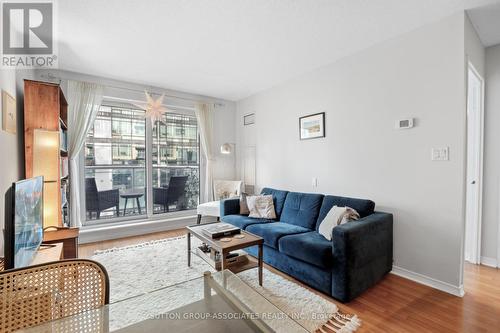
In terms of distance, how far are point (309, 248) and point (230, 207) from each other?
1695 millimetres

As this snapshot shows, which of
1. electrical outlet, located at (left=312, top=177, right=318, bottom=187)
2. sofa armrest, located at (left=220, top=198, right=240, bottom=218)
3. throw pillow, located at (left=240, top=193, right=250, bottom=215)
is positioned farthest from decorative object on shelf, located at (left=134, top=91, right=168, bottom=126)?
electrical outlet, located at (left=312, top=177, right=318, bottom=187)

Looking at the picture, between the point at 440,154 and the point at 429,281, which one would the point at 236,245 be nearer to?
the point at 429,281

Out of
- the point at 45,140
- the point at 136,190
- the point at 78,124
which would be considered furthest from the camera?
the point at 136,190

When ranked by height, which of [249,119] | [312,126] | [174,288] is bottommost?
[174,288]

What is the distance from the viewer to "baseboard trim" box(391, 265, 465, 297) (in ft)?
7.23

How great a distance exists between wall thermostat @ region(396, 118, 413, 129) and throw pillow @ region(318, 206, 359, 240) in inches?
41.1

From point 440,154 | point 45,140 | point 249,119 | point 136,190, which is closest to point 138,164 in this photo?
point 136,190

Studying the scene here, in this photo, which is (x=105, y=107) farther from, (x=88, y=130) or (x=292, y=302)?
(x=292, y=302)

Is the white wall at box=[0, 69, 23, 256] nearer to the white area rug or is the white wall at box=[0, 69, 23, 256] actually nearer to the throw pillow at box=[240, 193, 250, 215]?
the white area rug

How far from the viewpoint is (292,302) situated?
2094mm

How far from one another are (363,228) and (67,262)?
221cm

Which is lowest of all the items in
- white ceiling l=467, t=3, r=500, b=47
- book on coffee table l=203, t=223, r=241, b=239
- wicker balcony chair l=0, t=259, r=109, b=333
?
book on coffee table l=203, t=223, r=241, b=239

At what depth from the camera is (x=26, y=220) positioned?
1.53 m

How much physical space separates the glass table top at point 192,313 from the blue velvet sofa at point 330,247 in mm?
1055
